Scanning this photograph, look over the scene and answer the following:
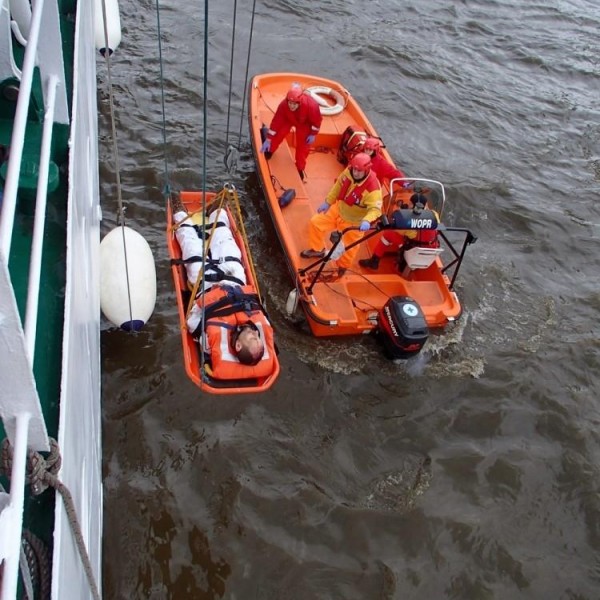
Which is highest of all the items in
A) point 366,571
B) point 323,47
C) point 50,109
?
point 50,109

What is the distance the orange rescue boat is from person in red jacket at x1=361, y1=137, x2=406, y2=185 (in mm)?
219

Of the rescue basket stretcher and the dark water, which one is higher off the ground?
the rescue basket stretcher

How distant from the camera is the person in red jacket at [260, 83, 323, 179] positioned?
24.5ft

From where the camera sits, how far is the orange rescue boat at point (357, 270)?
6.02 m

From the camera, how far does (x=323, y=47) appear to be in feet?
38.9

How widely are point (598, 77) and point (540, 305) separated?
25.5 feet

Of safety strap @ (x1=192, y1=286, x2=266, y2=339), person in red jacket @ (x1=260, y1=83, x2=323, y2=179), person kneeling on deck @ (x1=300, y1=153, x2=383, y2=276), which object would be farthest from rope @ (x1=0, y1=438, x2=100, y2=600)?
person in red jacket @ (x1=260, y1=83, x2=323, y2=179)

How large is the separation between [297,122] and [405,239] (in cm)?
224

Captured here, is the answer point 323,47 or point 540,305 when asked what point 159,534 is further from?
point 323,47

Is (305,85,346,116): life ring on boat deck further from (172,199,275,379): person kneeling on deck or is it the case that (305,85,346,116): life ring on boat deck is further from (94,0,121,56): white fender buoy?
(172,199,275,379): person kneeling on deck

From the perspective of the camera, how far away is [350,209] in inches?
262

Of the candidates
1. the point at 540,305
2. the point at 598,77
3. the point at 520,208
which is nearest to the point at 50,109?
the point at 540,305

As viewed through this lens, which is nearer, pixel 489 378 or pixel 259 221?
pixel 489 378

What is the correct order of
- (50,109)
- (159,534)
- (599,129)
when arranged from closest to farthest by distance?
(50,109) < (159,534) < (599,129)
